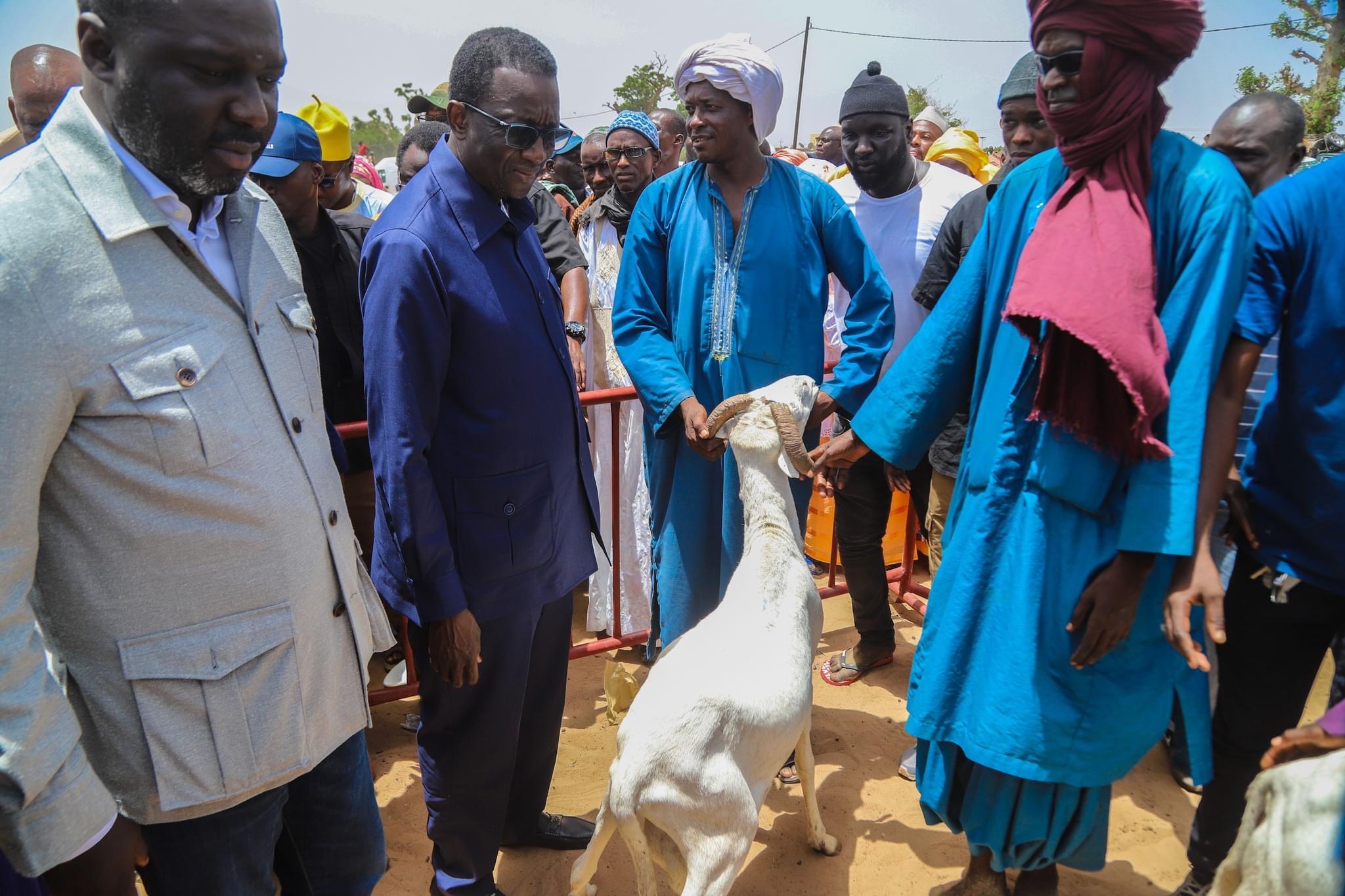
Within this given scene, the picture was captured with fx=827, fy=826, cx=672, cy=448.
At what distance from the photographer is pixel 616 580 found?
165 inches

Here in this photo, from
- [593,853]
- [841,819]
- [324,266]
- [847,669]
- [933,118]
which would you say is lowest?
[841,819]

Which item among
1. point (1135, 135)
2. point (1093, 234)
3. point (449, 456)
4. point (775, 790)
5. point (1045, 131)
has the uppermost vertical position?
point (1045, 131)

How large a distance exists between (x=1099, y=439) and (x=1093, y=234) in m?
0.47

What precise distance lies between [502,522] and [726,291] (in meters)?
1.24

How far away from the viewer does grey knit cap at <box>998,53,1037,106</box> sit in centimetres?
369

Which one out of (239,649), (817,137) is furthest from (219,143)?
(817,137)

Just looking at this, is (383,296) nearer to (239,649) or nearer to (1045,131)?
(239,649)

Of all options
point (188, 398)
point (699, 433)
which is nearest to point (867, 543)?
point (699, 433)

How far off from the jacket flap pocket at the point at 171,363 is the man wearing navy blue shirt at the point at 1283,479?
216cm

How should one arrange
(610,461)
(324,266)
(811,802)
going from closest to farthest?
(811,802) < (324,266) < (610,461)

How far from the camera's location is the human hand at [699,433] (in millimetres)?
2910

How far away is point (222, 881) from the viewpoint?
1.77 meters

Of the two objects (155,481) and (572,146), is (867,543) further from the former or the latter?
(572,146)

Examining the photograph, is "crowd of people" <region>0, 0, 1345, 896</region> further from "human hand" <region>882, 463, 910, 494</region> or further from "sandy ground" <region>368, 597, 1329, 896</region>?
"sandy ground" <region>368, 597, 1329, 896</region>
